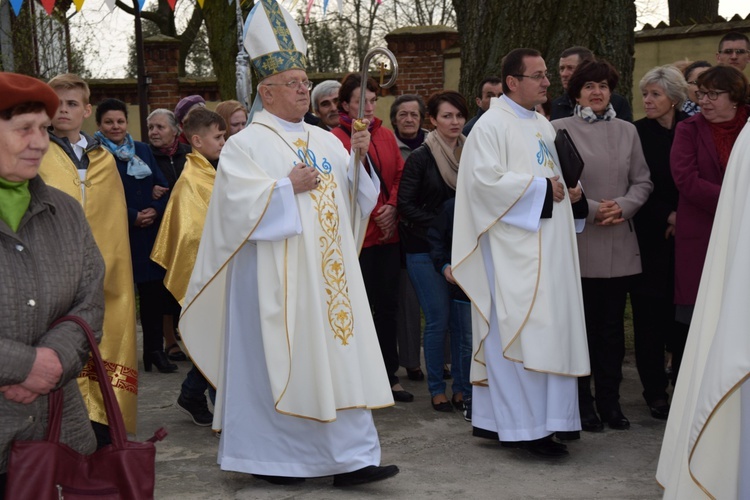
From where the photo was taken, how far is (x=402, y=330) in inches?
282

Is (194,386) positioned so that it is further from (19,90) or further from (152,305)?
(19,90)

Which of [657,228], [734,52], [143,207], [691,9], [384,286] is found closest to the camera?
[657,228]

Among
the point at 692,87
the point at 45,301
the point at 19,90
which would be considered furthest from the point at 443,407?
the point at 19,90

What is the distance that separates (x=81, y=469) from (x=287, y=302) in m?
2.04

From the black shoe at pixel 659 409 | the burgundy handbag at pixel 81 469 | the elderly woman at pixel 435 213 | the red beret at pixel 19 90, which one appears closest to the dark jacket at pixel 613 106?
the elderly woman at pixel 435 213

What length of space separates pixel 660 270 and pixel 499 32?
310 cm

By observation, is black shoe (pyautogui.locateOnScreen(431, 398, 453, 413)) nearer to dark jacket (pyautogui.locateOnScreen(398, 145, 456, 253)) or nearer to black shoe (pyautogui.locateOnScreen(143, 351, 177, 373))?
dark jacket (pyautogui.locateOnScreen(398, 145, 456, 253))

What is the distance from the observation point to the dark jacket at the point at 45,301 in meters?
2.99

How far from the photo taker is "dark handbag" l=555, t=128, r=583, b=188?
18.3 ft

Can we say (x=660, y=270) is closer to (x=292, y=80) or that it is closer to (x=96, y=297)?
(x=292, y=80)

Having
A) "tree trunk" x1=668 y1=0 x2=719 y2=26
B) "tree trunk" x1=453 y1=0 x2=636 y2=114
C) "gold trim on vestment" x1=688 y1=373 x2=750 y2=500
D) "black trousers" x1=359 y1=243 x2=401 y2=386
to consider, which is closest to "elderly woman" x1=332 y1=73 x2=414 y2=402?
"black trousers" x1=359 y1=243 x2=401 y2=386

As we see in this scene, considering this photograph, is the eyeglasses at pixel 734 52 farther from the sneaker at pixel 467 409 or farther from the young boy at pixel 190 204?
the young boy at pixel 190 204

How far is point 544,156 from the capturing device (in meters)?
5.64

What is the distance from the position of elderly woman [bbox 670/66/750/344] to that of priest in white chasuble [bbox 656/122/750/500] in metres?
1.77
